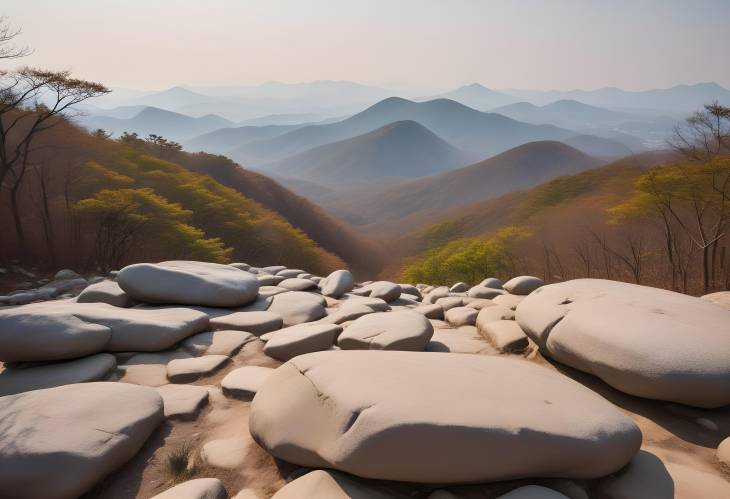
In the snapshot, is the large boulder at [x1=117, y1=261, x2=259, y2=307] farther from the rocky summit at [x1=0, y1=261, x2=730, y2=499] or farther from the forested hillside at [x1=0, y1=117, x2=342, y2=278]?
the forested hillside at [x1=0, y1=117, x2=342, y2=278]

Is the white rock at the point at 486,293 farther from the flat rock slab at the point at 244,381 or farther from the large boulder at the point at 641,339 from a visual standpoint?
the flat rock slab at the point at 244,381

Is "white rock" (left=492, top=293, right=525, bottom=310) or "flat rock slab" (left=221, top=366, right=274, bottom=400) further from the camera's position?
"white rock" (left=492, top=293, right=525, bottom=310)

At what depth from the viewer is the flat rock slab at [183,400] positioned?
2566 mm

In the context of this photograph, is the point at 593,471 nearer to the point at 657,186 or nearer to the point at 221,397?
the point at 221,397

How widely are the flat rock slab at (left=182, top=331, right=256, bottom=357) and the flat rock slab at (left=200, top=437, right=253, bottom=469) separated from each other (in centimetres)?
143

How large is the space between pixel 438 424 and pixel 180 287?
377cm

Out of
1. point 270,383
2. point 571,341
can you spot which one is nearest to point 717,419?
point 571,341

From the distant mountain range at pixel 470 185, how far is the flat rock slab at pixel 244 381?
67441 mm

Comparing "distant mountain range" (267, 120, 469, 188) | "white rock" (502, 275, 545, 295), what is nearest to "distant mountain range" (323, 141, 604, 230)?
"distant mountain range" (267, 120, 469, 188)

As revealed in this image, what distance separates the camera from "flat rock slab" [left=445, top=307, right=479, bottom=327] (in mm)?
4578

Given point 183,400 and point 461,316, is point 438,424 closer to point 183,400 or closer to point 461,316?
point 183,400

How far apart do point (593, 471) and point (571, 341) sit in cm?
126

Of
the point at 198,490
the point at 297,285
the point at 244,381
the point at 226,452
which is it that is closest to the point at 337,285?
the point at 297,285

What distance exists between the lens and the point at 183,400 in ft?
8.86
